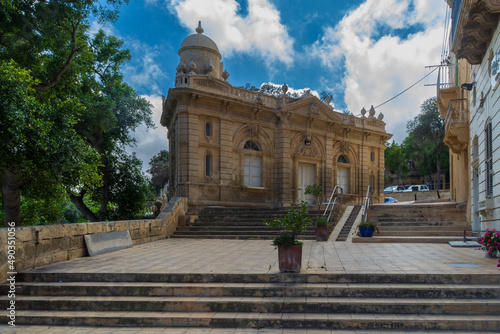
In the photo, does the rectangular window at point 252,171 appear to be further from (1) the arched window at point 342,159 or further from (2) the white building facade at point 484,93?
(2) the white building facade at point 484,93

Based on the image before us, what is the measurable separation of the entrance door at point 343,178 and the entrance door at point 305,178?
7.74 feet

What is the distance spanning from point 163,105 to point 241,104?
476 centimetres

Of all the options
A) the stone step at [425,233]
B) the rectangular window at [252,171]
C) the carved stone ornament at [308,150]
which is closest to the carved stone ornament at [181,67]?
the rectangular window at [252,171]

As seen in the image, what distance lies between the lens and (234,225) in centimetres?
1571

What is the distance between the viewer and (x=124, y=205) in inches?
837

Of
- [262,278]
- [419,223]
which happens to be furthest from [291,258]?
[419,223]

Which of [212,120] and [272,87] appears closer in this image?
[212,120]

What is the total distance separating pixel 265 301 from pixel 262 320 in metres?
0.40

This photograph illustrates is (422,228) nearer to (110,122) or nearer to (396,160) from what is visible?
(110,122)

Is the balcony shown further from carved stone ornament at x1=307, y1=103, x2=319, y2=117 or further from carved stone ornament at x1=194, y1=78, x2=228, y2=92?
carved stone ornament at x1=194, y1=78, x2=228, y2=92

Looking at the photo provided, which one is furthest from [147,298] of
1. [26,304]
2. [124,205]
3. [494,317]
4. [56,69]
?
[124,205]

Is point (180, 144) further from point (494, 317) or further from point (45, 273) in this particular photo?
point (494, 317)

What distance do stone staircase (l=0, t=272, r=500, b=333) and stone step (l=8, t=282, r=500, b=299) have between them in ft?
0.05

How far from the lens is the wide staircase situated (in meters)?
14.3
